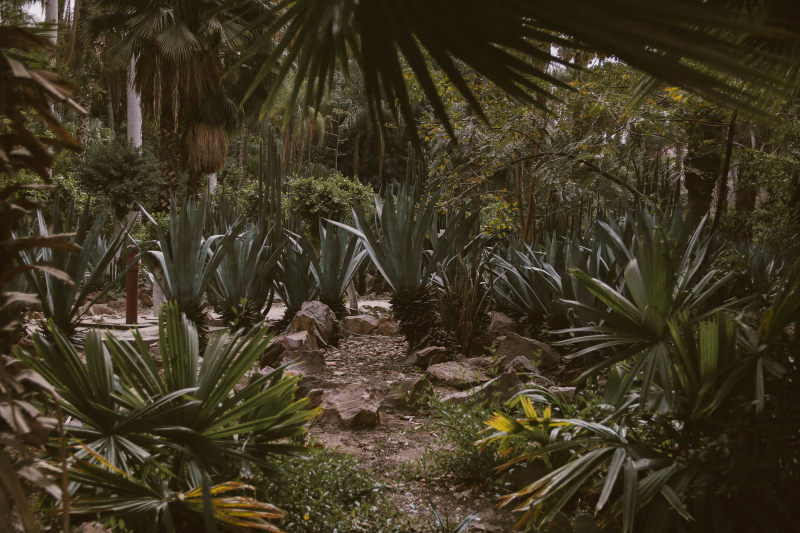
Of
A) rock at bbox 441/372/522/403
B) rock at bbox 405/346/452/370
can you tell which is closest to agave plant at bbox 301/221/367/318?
rock at bbox 405/346/452/370

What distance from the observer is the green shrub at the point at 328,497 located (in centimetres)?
207

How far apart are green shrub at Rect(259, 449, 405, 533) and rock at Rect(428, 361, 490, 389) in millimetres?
1411

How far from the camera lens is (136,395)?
1867mm

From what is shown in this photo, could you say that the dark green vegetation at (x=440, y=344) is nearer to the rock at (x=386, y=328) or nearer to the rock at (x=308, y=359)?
the rock at (x=308, y=359)

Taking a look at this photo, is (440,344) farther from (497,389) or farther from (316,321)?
(497,389)

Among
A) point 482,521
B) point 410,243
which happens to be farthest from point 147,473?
point 410,243

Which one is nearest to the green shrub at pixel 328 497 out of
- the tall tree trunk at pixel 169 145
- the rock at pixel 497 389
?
the rock at pixel 497 389

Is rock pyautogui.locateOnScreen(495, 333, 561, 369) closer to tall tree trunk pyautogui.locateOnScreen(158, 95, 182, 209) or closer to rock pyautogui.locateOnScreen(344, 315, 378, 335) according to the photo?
rock pyautogui.locateOnScreen(344, 315, 378, 335)

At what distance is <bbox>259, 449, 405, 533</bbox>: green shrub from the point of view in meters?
2.07

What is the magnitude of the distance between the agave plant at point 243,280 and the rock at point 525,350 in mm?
2098

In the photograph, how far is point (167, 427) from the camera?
1659mm

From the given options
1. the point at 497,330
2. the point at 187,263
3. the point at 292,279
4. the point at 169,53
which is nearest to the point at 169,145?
the point at 169,53

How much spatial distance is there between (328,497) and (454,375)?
1927 millimetres

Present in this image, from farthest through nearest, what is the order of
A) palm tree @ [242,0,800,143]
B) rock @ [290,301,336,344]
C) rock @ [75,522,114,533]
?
1. rock @ [290,301,336,344]
2. rock @ [75,522,114,533]
3. palm tree @ [242,0,800,143]
